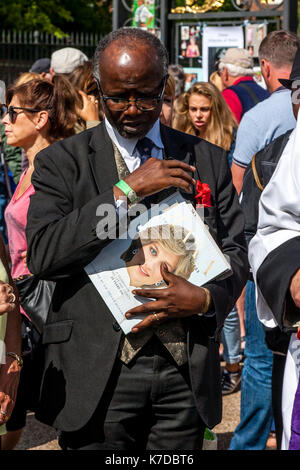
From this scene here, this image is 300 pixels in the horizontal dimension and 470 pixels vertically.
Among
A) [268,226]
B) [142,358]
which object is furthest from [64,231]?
[268,226]

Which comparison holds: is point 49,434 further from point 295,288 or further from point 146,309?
point 295,288

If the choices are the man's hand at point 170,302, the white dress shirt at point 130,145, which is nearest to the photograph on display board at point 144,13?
the white dress shirt at point 130,145

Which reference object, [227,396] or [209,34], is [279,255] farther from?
[209,34]

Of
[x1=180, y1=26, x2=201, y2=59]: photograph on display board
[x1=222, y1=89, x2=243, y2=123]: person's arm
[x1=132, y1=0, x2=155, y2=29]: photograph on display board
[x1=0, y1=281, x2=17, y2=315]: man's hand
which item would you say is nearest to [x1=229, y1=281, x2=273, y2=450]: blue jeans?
[x1=0, y1=281, x2=17, y2=315]: man's hand

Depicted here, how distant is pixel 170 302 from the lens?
2.34 m

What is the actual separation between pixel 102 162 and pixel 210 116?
139 inches

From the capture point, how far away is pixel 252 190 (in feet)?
10.7

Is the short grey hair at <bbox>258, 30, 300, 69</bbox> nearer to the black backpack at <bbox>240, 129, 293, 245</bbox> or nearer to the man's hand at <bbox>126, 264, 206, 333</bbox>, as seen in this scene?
the black backpack at <bbox>240, 129, 293, 245</bbox>

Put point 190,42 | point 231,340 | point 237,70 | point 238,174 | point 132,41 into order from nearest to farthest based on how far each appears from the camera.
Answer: point 132,41 → point 238,174 → point 231,340 → point 237,70 → point 190,42

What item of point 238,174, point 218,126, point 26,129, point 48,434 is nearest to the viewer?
point 26,129

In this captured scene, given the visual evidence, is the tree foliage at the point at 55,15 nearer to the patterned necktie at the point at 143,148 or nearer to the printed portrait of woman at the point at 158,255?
the patterned necktie at the point at 143,148

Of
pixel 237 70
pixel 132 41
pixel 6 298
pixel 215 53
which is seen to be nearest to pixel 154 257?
pixel 6 298

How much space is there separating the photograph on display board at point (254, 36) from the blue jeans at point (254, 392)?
4867mm

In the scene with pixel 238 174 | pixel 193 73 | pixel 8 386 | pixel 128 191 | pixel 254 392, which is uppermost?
pixel 193 73
